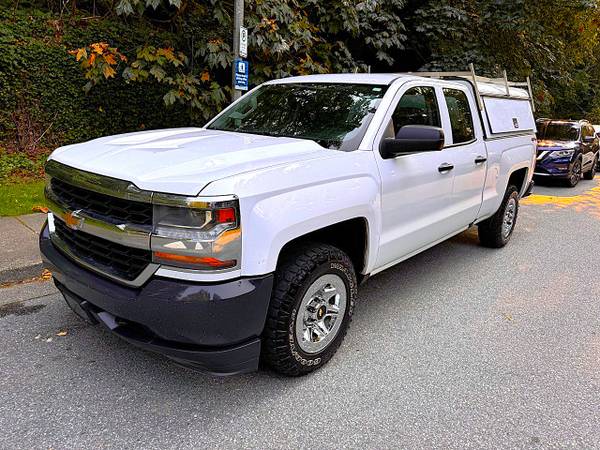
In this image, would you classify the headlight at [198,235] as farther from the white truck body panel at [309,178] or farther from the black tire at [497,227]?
the black tire at [497,227]

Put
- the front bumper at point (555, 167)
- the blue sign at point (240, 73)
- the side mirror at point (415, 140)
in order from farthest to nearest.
A: the front bumper at point (555, 167), the blue sign at point (240, 73), the side mirror at point (415, 140)

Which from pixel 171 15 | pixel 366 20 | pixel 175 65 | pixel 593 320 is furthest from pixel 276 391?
pixel 366 20

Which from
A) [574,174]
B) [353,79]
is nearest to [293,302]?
[353,79]

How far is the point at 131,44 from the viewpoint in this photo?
839cm

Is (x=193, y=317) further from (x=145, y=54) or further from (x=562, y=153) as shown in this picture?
(x=562, y=153)

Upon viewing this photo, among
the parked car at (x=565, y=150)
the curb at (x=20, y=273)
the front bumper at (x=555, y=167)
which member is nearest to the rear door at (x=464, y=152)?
the curb at (x=20, y=273)

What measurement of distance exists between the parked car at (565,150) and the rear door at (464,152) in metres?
8.20

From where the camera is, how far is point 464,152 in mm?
4598

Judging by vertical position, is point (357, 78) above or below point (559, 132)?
above

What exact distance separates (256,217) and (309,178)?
0.51 metres

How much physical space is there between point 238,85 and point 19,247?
336 centimetres

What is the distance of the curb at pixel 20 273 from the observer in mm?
4387

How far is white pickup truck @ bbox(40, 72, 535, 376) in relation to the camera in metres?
2.45

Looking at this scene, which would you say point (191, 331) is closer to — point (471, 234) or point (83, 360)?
point (83, 360)
